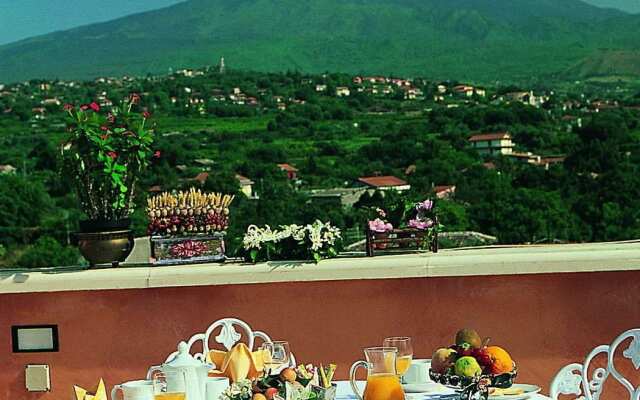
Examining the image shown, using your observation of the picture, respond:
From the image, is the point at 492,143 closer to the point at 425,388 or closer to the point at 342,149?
the point at 342,149

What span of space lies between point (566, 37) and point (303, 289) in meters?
78.8

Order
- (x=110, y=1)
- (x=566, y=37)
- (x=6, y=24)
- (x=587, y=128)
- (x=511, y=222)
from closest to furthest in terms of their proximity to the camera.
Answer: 1. (x=511, y=222)
2. (x=587, y=128)
3. (x=566, y=37)
4. (x=6, y=24)
5. (x=110, y=1)

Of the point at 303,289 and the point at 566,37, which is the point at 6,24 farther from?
the point at 303,289

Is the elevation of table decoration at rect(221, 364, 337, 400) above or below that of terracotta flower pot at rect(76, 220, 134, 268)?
above

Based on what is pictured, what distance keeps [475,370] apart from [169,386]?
2.34 feet

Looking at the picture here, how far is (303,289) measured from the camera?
4.53 m

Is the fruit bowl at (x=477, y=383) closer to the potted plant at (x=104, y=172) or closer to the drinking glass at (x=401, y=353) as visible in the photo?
the drinking glass at (x=401, y=353)

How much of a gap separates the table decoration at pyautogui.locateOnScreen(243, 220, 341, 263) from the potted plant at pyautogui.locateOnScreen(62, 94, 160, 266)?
54cm

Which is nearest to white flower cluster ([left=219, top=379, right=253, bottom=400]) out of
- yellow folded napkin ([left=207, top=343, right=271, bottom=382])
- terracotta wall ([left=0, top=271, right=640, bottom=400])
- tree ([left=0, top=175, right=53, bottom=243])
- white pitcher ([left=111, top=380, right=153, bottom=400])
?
white pitcher ([left=111, top=380, right=153, bottom=400])

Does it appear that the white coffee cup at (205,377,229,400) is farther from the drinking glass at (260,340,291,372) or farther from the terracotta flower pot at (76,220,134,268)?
the terracotta flower pot at (76,220,134,268)

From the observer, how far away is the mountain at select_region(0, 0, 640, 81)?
2677 inches

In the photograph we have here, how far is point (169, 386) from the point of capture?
260 centimetres

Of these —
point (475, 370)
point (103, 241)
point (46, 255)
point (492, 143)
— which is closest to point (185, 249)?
point (103, 241)

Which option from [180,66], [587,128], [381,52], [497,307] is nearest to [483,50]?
[381,52]
